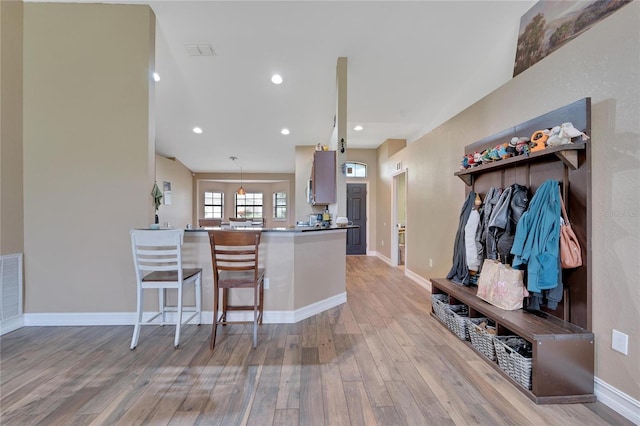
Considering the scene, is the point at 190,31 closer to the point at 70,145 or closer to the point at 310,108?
the point at 70,145

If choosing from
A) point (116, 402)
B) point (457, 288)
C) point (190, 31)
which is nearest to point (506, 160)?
point (457, 288)

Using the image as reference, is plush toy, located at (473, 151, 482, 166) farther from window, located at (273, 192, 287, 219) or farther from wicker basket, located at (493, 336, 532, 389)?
window, located at (273, 192, 287, 219)

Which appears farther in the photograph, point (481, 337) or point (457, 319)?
point (457, 319)

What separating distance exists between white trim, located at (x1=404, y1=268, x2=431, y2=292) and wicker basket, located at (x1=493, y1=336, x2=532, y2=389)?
2.03 m

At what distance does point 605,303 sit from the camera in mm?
1652

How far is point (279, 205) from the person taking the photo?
10523 mm

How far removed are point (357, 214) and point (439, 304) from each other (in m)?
4.67

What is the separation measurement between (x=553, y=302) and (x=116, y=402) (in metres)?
3.01

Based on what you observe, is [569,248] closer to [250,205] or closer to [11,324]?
Answer: [11,324]

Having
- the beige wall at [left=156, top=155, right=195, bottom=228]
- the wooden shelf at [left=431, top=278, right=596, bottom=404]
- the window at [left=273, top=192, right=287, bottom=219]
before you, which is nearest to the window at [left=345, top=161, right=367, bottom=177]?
the window at [left=273, top=192, right=287, bottom=219]

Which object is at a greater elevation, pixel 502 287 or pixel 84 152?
pixel 84 152

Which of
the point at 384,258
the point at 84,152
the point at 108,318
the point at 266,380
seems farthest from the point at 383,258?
the point at 84,152

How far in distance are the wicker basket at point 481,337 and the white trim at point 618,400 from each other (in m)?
0.57

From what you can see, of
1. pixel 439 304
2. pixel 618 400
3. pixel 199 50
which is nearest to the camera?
pixel 618 400
